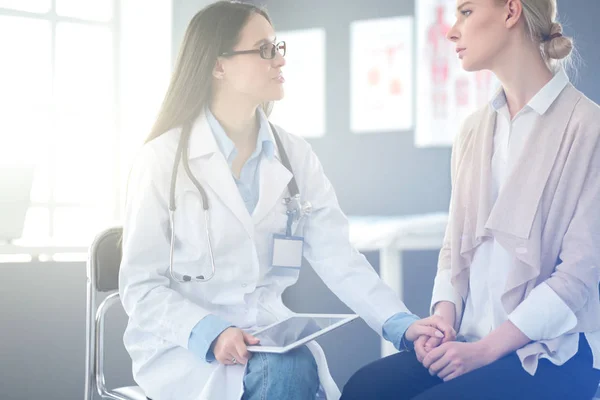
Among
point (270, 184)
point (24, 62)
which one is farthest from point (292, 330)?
point (24, 62)

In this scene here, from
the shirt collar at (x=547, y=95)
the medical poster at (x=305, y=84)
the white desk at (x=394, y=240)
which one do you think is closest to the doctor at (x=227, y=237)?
the shirt collar at (x=547, y=95)

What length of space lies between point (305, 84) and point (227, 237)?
2.64 meters

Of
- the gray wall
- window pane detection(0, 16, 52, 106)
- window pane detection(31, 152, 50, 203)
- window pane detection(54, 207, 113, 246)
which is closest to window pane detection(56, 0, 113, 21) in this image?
window pane detection(0, 16, 52, 106)

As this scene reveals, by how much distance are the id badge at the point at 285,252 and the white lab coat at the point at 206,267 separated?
1.4 inches

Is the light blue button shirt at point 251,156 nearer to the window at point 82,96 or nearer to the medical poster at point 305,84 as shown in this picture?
the window at point 82,96

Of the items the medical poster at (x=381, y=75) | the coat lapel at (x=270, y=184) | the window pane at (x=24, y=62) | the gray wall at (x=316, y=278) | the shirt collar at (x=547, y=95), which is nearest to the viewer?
the shirt collar at (x=547, y=95)

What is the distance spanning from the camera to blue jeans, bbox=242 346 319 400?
47.5 inches

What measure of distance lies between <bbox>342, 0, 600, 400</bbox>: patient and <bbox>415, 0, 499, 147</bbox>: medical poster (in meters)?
2.23

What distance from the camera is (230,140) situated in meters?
1.49

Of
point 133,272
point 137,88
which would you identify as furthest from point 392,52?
point 133,272

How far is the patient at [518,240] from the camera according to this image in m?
1.13

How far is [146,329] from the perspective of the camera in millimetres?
1313

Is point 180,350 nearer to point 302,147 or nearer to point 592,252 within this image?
point 302,147

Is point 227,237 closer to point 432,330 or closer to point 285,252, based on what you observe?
point 285,252
